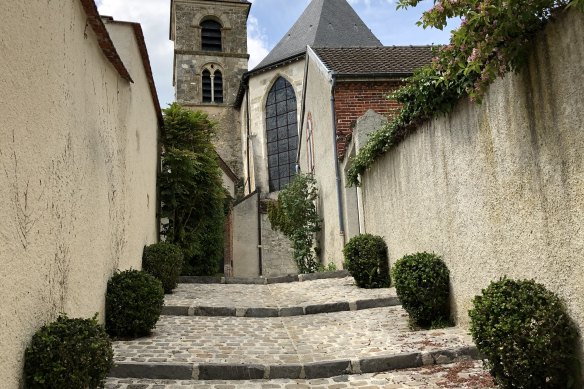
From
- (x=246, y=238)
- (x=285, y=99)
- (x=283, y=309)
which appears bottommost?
(x=283, y=309)

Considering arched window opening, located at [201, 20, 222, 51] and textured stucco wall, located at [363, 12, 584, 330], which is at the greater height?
arched window opening, located at [201, 20, 222, 51]

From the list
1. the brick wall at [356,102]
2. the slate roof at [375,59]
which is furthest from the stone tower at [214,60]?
the brick wall at [356,102]

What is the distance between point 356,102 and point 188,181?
465 cm

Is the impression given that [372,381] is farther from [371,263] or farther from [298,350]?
[371,263]

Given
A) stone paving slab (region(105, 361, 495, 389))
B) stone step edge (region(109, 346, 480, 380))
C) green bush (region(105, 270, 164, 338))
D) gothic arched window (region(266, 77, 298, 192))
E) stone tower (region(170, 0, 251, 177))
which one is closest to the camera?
stone paving slab (region(105, 361, 495, 389))

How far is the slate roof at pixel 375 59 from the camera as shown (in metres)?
12.4

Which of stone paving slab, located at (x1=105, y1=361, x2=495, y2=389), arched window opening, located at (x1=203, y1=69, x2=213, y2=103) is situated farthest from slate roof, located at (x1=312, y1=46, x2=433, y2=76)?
arched window opening, located at (x1=203, y1=69, x2=213, y2=103)

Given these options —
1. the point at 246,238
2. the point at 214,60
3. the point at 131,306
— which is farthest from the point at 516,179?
the point at 214,60

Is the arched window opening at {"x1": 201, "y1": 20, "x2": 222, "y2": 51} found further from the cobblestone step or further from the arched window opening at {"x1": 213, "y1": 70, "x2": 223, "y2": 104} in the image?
the cobblestone step

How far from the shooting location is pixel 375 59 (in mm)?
13375

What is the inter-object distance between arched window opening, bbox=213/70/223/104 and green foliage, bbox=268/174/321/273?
57.7 ft

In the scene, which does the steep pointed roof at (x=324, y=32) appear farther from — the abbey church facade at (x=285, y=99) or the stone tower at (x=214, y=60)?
the stone tower at (x=214, y=60)

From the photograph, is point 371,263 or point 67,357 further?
point 371,263

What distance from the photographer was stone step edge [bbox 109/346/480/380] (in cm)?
480
